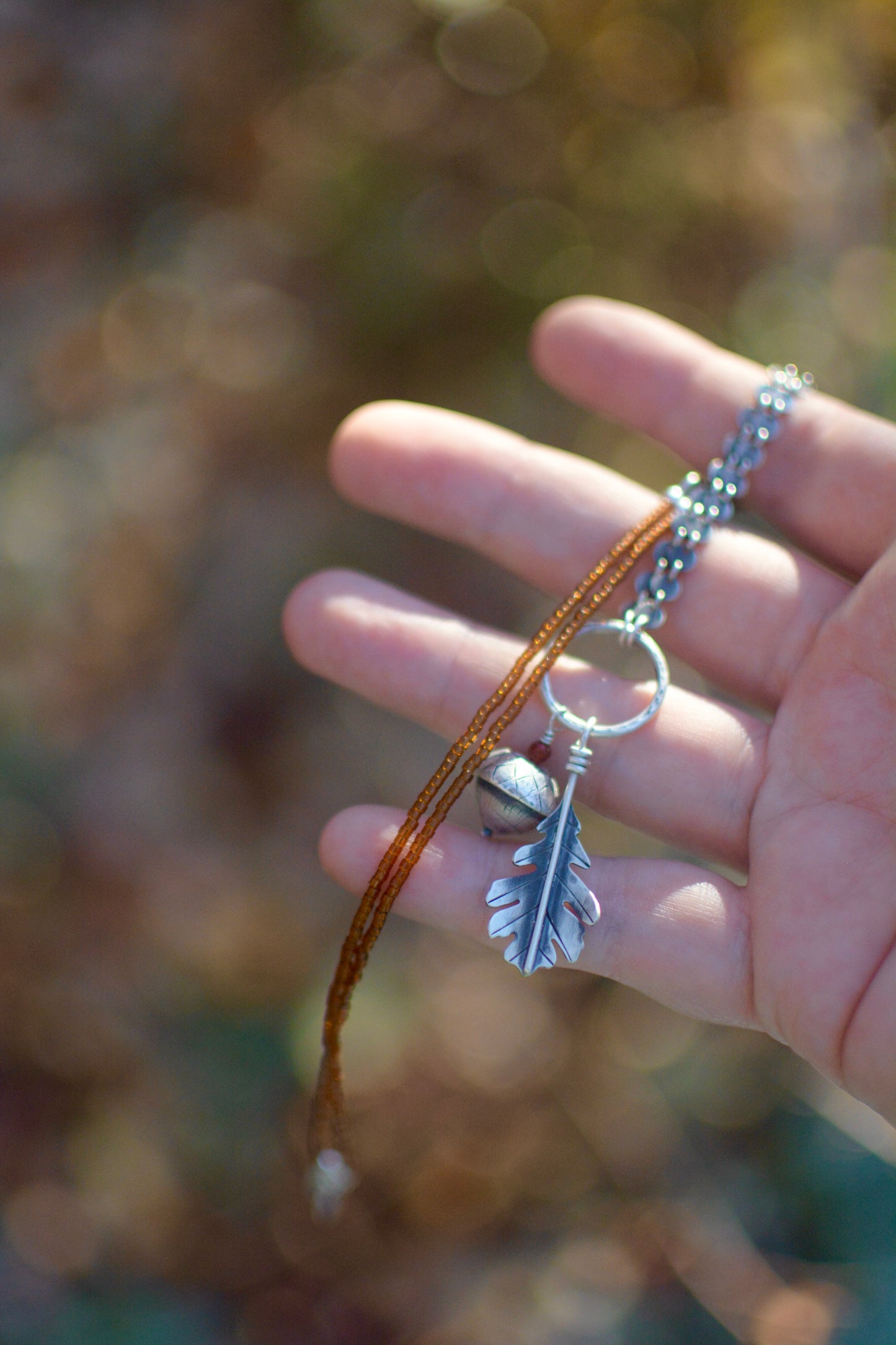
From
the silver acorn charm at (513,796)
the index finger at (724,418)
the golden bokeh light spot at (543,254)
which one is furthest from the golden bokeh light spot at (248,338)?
the silver acorn charm at (513,796)

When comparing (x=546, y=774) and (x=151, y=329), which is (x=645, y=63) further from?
(x=546, y=774)

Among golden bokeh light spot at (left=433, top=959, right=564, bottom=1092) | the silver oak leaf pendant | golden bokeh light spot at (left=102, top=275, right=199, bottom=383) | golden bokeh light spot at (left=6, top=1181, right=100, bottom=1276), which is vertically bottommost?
golden bokeh light spot at (left=6, top=1181, right=100, bottom=1276)

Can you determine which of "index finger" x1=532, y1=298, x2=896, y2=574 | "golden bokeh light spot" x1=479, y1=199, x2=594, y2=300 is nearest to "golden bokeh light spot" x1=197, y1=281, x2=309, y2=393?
"golden bokeh light spot" x1=479, y1=199, x2=594, y2=300

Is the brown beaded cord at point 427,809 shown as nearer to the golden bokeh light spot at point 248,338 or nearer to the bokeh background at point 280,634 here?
the bokeh background at point 280,634

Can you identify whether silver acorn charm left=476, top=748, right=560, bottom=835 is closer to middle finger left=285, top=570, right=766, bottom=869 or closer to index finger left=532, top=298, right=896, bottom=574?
middle finger left=285, top=570, right=766, bottom=869

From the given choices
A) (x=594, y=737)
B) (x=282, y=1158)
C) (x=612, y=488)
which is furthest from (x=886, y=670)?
(x=282, y=1158)

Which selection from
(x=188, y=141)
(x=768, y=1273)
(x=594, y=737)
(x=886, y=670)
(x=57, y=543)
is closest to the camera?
(x=886, y=670)

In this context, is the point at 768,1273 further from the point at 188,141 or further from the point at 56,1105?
the point at 188,141
